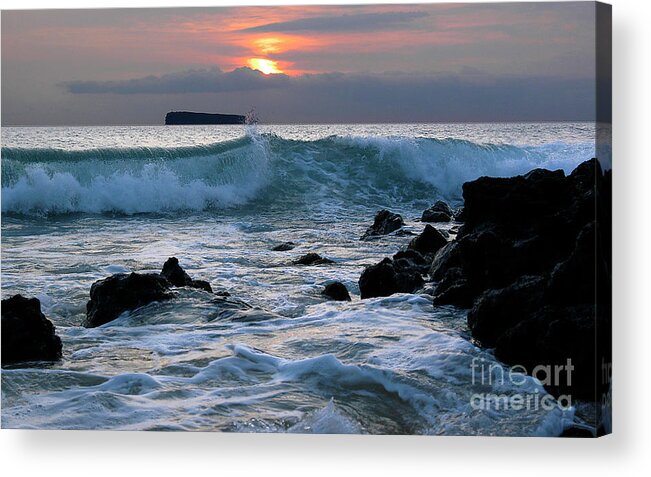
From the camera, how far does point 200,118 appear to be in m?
5.48

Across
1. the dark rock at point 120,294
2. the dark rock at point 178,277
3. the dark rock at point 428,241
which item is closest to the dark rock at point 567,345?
the dark rock at point 428,241

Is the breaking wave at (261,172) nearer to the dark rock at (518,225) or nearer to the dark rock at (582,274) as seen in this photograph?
the dark rock at (518,225)

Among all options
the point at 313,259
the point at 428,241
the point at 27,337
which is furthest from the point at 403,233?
the point at 27,337

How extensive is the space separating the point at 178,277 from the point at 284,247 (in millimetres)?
718

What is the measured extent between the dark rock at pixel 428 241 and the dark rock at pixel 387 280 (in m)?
A: 0.59

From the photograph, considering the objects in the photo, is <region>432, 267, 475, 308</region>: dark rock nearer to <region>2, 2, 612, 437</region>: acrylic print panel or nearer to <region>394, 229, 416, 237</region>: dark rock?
<region>2, 2, 612, 437</region>: acrylic print panel

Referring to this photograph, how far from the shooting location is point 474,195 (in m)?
6.08

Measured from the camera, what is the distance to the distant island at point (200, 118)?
5.39 m

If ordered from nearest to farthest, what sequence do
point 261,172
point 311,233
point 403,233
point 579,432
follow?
point 579,432, point 311,233, point 403,233, point 261,172

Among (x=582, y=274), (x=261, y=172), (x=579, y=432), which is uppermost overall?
(x=261, y=172)

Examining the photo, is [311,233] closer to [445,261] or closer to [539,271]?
[445,261]

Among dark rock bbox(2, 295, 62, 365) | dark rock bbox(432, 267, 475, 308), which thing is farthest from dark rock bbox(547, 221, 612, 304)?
dark rock bbox(2, 295, 62, 365)

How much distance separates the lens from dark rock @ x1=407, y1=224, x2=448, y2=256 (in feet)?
21.6

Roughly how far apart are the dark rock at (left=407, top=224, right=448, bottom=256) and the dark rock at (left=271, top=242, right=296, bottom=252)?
3.59ft
